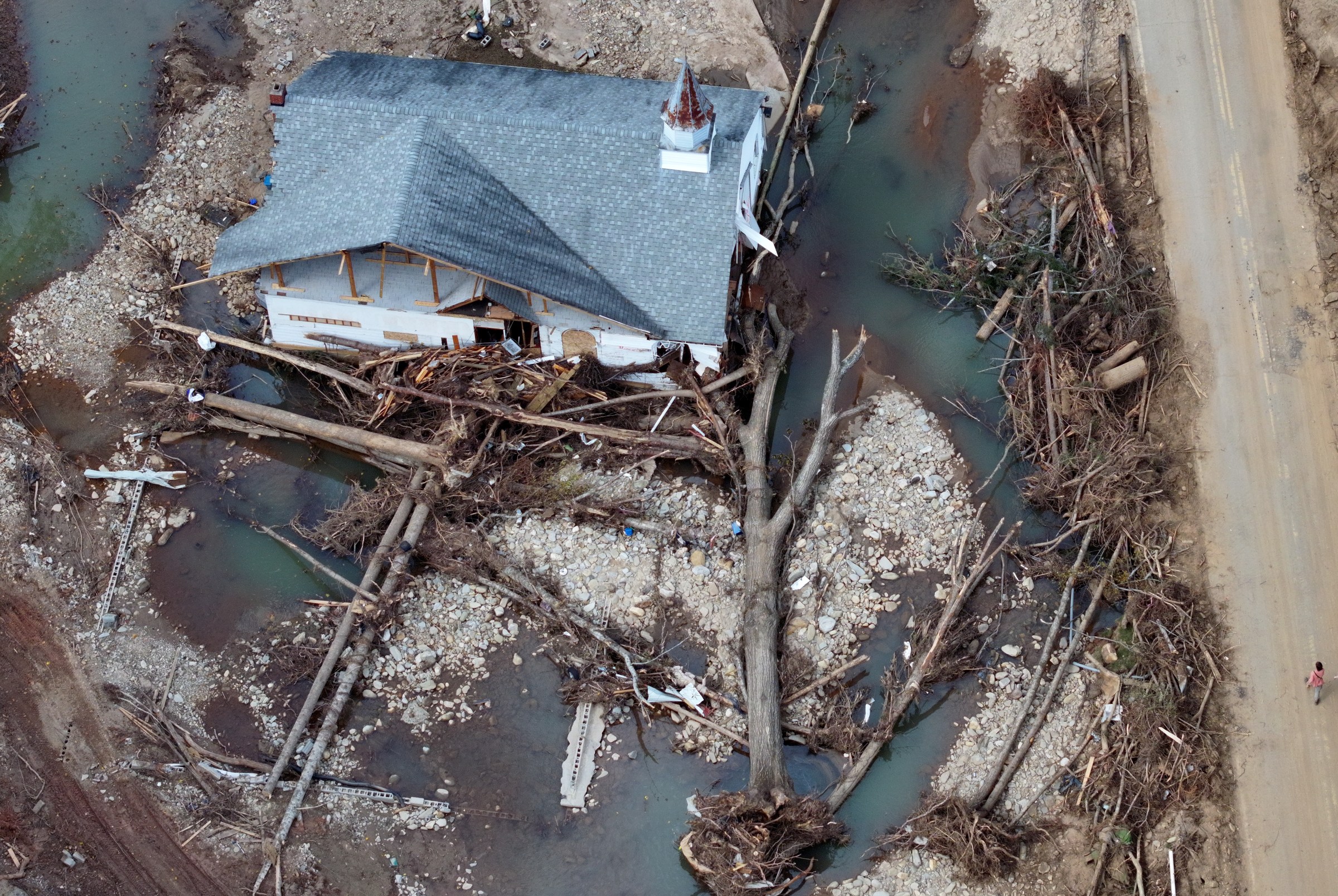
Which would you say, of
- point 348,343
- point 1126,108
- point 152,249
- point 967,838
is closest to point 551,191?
point 348,343

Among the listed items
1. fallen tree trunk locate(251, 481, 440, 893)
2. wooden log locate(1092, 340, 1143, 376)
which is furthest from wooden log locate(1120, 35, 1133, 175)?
fallen tree trunk locate(251, 481, 440, 893)

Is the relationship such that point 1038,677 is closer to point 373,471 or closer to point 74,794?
point 373,471

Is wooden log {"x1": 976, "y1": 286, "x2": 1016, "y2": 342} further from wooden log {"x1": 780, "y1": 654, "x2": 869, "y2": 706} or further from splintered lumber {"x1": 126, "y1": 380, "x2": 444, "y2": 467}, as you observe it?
splintered lumber {"x1": 126, "y1": 380, "x2": 444, "y2": 467}

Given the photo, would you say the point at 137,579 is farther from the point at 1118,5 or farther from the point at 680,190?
the point at 1118,5

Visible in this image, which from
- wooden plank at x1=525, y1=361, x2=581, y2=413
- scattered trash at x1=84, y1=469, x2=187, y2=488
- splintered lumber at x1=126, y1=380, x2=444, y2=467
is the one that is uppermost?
wooden plank at x1=525, y1=361, x2=581, y2=413

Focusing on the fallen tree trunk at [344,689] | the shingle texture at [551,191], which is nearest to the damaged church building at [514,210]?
the shingle texture at [551,191]
